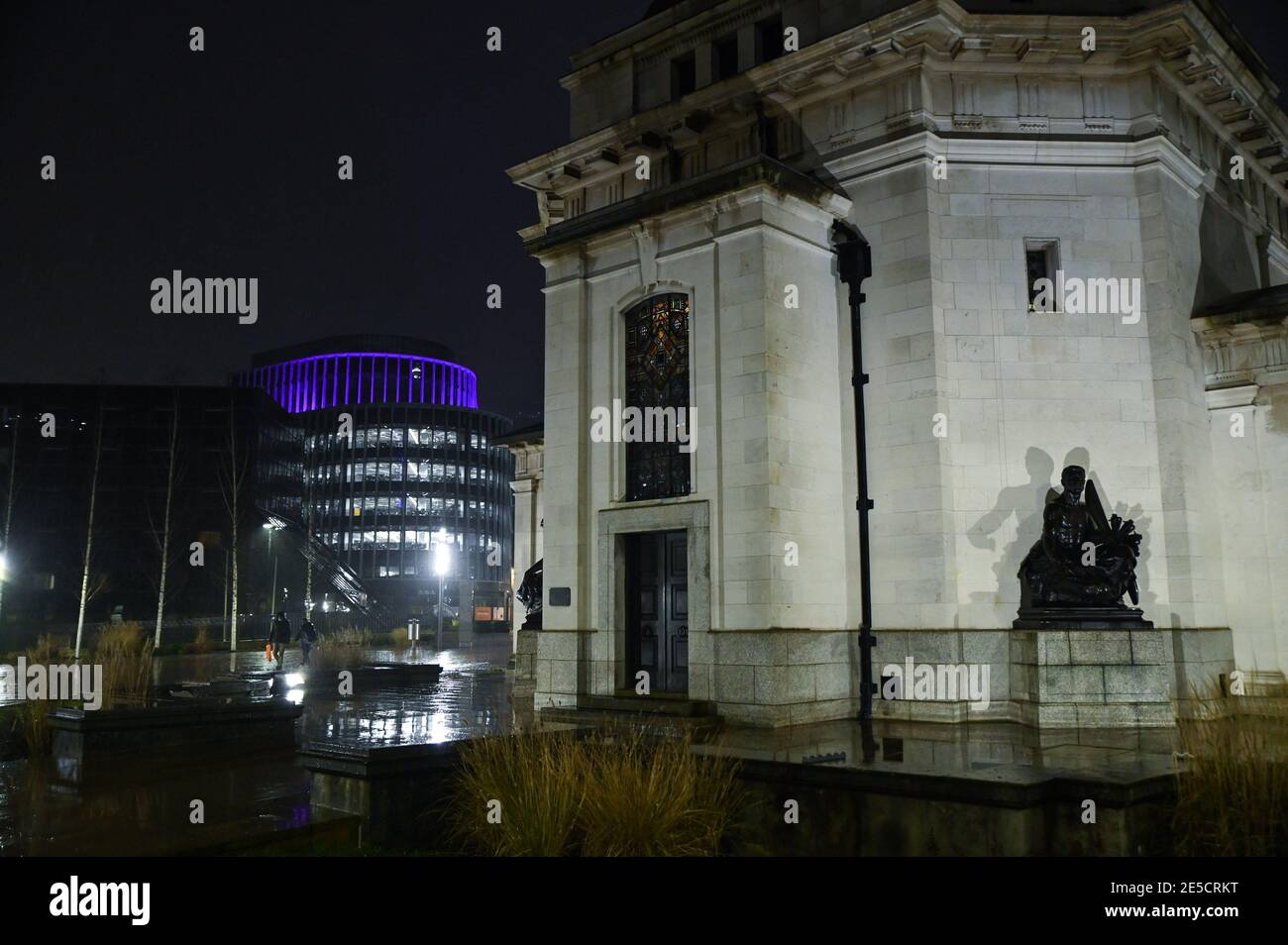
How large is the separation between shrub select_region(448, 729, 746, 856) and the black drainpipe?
7686mm

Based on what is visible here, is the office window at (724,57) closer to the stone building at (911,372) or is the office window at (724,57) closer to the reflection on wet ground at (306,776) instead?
the stone building at (911,372)

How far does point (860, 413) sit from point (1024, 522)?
11.7 feet

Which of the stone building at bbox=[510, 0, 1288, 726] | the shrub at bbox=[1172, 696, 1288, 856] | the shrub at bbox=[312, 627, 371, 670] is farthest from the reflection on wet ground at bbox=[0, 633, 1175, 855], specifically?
the shrub at bbox=[312, 627, 371, 670]

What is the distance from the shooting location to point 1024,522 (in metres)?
18.8

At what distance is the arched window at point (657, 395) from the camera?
19.8 metres

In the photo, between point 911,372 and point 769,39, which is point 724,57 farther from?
point 911,372

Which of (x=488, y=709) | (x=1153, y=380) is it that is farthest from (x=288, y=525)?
(x=1153, y=380)

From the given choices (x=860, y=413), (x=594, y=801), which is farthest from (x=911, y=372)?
(x=594, y=801)

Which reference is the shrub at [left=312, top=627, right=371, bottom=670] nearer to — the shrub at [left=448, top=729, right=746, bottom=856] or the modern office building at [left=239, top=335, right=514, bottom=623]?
the shrub at [left=448, top=729, right=746, bottom=856]

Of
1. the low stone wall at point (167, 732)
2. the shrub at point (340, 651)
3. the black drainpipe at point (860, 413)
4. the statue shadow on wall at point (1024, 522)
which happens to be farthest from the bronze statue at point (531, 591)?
the statue shadow on wall at point (1024, 522)

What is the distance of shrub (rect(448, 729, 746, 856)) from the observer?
9711 mm

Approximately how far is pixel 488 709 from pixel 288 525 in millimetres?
76921
